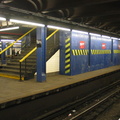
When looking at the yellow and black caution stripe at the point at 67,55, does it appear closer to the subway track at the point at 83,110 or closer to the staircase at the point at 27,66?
the staircase at the point at 27,66

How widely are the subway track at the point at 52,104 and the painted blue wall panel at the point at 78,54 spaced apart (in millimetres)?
1294

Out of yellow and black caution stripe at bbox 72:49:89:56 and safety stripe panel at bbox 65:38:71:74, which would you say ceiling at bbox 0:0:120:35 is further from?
yellow and black caution stripe at bbox 72:49:89:56

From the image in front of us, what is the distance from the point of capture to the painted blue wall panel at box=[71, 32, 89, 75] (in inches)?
357

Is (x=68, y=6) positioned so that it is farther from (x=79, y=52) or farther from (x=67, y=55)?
(x=79, y=52)

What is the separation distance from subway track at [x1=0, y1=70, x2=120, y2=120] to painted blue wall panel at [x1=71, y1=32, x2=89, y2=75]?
1.29m

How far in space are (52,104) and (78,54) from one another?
165 inches

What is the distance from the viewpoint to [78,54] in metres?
9.51

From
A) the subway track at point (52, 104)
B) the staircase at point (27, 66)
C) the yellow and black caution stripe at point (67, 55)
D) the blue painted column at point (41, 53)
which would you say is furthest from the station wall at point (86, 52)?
the blue painted column at point (41, 53)

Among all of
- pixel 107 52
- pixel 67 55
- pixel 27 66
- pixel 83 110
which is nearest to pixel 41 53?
pixel 27 66

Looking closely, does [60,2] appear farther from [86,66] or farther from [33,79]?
[86,66]

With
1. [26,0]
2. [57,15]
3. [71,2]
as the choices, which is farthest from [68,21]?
[26,0]

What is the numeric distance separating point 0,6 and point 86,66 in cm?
681

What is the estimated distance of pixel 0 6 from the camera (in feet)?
15.7

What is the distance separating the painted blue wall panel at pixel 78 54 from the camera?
9070 mm
